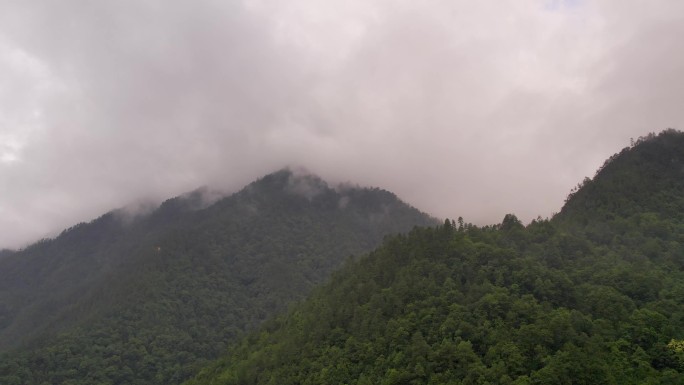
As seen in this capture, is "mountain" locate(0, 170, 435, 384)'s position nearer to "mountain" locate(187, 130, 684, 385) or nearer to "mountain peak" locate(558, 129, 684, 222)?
"mountain" locate(187, 130, 684, 385)

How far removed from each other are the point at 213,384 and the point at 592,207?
268 feet

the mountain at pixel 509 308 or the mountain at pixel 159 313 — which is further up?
the mountain at pixel 159 313

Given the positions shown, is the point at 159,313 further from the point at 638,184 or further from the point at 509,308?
the point at 638,184

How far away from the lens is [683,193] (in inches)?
4609

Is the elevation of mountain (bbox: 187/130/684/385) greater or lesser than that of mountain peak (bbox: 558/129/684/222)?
lesser

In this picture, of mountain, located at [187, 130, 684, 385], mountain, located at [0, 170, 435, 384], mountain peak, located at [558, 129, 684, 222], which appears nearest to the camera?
mountain, located at [187, 130, 684, 385]

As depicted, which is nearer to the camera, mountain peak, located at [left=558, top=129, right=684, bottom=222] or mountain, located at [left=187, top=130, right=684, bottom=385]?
mountain, located at [left=187, top=130, right=684, bottom=385]

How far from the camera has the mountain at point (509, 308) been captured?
229ft

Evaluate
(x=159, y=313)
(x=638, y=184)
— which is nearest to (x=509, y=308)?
(x=638, y=184)

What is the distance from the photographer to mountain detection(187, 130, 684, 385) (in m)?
69.8

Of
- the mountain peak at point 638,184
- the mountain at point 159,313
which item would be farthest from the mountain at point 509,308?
the mountain at point 159,313

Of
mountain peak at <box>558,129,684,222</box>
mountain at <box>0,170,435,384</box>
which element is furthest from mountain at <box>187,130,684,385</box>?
mountain at <box>0,170,435,384</box>

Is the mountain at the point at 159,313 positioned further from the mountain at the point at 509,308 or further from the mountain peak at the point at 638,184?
the mountain peak at the point at 638,184

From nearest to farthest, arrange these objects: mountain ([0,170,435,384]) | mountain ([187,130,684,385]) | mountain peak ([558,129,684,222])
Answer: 1. mountain ([187,130,684,385])
2. mountain peak ([558,129,684,222])
3. mountain ([0,170,435,384])
